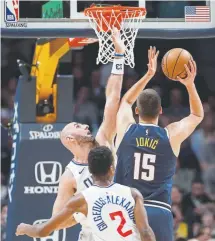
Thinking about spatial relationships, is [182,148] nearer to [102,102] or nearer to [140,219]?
[102,102]

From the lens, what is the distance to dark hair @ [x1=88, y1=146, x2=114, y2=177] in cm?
514

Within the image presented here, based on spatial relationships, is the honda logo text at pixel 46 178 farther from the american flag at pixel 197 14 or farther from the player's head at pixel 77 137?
the american flag at pixel 197 14

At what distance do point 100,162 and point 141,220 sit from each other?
0.41m

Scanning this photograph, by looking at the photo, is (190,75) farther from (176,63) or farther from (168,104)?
(168,104)

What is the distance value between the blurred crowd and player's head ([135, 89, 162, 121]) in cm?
434

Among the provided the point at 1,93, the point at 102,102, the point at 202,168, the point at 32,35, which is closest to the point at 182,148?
the point at 202,168

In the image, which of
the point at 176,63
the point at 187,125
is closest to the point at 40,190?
the point at 176,63

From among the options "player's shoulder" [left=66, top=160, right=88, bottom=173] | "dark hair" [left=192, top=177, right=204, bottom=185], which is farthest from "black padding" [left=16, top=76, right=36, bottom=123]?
"dark hair" [left=192, top=177, right=204, bottom=185]

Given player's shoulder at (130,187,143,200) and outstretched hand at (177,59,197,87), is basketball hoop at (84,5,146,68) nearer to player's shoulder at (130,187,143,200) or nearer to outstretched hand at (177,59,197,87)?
outstretched hand at (177,59,197,87)

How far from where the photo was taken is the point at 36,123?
7.94 m

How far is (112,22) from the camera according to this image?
23.0ft

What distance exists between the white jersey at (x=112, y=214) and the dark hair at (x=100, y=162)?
111 millimetres

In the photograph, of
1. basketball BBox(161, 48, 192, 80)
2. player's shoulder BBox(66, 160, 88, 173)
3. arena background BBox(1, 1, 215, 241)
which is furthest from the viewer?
arena background BBox(1, 1, 215, 241)

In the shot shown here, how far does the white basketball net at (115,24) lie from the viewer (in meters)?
7.01
